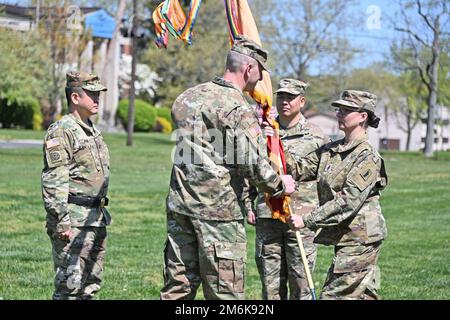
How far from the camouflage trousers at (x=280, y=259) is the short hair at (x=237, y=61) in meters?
1.95

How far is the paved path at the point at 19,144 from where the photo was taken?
3481 centimetres

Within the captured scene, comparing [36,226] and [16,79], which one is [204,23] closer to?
[16,79]

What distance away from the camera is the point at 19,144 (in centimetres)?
3647

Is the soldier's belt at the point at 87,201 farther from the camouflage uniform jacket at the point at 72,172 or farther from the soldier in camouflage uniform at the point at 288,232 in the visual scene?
the soldier in camouflage uniform at the point at 288,232

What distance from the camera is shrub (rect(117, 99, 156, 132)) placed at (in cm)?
6147

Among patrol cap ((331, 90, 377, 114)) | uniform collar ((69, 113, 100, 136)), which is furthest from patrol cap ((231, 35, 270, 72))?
uniform collar ((69, 113, 100, 136))

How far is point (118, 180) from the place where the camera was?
2278 centimetres

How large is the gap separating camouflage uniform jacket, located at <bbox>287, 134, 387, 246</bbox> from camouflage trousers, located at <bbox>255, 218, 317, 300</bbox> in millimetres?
844

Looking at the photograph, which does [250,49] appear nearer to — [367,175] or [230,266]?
[367,175]

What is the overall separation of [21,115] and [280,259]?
155 ft

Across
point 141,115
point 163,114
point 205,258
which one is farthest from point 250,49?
point 163,114

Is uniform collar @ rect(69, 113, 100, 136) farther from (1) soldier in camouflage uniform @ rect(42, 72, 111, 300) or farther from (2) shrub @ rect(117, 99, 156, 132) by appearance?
(2) shrub @ rect(117, 99, 156, 132)

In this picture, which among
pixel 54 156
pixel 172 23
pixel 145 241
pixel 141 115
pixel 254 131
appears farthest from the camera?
pixel 141 115

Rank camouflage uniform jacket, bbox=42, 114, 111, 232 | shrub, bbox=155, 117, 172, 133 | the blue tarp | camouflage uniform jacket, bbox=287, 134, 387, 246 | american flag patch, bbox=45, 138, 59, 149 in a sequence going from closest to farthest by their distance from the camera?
camouflage uniform jacket, bbox=287, 134, 387, 246 → camouflage uniform jacket, bbox=42, 114, 111, 232 → american flag patch, bbox=45, 138, 59, 149 → the blue tarp → shrub, bbox=155, 117, 172, 133
